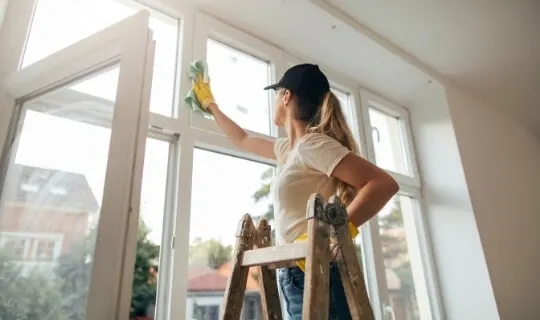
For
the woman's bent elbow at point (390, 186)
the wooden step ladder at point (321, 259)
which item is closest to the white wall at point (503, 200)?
the woman's bent elbow at point (390, 186)

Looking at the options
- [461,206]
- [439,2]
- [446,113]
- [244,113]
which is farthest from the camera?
[446,113]

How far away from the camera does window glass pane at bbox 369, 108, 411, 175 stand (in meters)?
2.77

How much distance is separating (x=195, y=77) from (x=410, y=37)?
1.47 metres

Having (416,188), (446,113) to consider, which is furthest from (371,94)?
(416,188)

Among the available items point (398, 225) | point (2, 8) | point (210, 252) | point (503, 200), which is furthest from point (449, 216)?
point (2, 8)

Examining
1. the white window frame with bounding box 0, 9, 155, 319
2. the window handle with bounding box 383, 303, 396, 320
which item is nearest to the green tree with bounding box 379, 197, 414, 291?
the window handle with bounding box 383, 303, 396, 320

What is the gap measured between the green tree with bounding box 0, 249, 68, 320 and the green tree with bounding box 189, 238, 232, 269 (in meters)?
0.71

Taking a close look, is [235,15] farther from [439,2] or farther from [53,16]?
[439,2]

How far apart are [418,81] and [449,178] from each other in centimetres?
73

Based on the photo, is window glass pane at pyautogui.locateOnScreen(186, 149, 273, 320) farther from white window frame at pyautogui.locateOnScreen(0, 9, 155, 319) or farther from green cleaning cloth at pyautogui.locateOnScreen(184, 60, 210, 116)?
white window frame at pyautogui.locateOnScreen(0, 9, 155, 319)

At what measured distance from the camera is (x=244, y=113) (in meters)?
2.00

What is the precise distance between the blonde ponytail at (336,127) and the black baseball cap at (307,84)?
0.10 feet

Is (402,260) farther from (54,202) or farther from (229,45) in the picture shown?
(54,202)

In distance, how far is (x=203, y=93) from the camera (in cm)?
164
